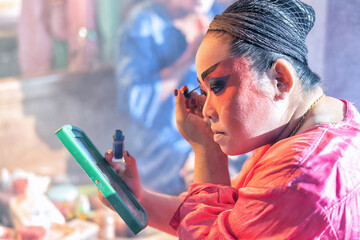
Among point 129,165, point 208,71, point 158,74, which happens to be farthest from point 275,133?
point 158,74

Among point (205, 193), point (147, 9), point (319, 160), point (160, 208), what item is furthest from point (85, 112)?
point (319, 160)

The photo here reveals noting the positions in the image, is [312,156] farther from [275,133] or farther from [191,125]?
[191,125]

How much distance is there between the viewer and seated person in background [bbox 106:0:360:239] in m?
0.52

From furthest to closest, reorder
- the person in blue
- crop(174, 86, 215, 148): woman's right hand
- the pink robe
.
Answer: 1. the person in blue
2. crop(174, 86, 215, 148): woman's right hand
3. the pink robe

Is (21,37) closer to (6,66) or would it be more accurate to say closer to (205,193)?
(6,66)

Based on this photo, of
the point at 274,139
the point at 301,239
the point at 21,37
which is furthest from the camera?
the point at 21,37

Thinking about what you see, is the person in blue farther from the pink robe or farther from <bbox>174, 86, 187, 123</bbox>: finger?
the pink robe

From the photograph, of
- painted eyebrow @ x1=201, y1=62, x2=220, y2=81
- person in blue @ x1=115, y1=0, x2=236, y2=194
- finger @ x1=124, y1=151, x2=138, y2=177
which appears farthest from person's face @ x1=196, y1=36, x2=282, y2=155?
person in blue @ x1=115, y1=0, x2=236, y2=194

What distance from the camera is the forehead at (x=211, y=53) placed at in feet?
2.02

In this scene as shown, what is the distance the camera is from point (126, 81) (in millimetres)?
2430

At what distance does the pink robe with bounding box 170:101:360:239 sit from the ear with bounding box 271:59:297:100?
0.07 meters

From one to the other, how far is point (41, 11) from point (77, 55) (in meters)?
0.38

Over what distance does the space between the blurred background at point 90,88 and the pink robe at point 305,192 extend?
5.15 ft

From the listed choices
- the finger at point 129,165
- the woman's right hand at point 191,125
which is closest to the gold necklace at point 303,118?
the woman's right hand at point 191,125
